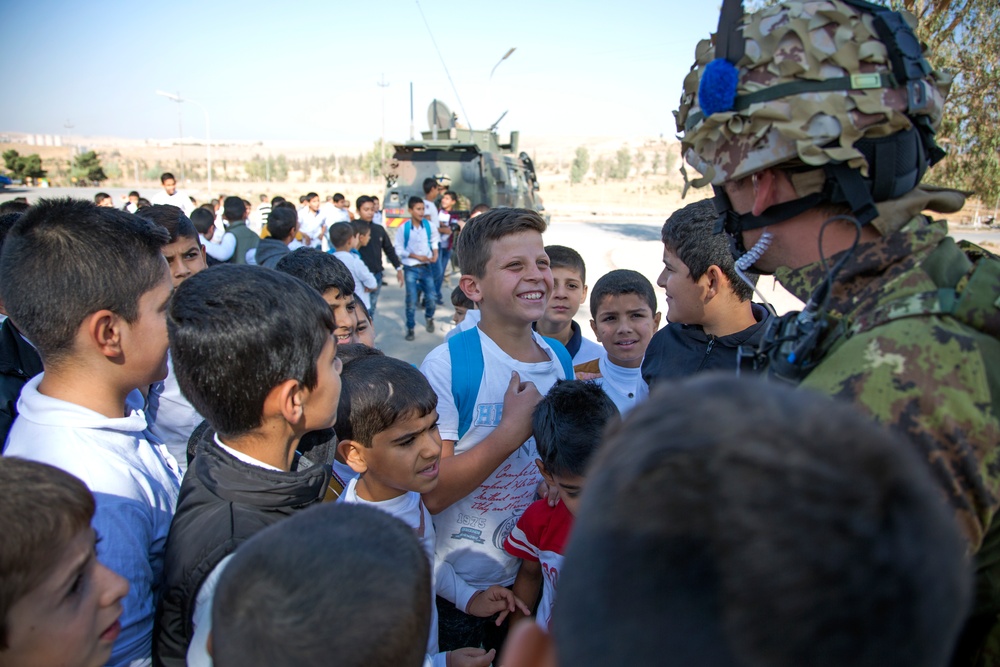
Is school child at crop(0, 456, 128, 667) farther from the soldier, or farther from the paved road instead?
the paved road

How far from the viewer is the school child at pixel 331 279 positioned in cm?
371

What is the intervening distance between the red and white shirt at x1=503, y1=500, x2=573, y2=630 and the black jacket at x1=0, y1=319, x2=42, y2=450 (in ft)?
6.75

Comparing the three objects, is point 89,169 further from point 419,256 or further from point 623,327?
point 623,327

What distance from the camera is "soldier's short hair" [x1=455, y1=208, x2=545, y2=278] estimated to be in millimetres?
2846

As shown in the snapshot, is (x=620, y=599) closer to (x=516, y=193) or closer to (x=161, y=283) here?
(x=161, y=283)

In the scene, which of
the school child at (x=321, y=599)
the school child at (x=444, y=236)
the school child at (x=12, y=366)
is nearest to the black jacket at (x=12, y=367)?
the school child at (x=12, y=366)

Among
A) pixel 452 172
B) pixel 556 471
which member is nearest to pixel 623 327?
pixel 556 471

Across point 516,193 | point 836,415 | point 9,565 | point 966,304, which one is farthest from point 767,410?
point 516,193

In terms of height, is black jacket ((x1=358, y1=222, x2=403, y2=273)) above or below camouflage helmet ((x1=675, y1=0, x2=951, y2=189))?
below

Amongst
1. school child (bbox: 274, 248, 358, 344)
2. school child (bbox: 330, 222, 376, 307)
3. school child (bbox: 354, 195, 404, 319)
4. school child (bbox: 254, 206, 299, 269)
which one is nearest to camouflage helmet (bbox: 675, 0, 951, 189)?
school child (bbox: 274, 248, 358, 344)

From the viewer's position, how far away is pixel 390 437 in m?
2.19

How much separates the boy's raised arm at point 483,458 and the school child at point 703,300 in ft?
2.40

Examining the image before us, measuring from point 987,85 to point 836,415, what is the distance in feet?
55.1

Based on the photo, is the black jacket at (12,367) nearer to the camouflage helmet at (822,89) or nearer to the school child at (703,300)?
the school child at (703,300)
